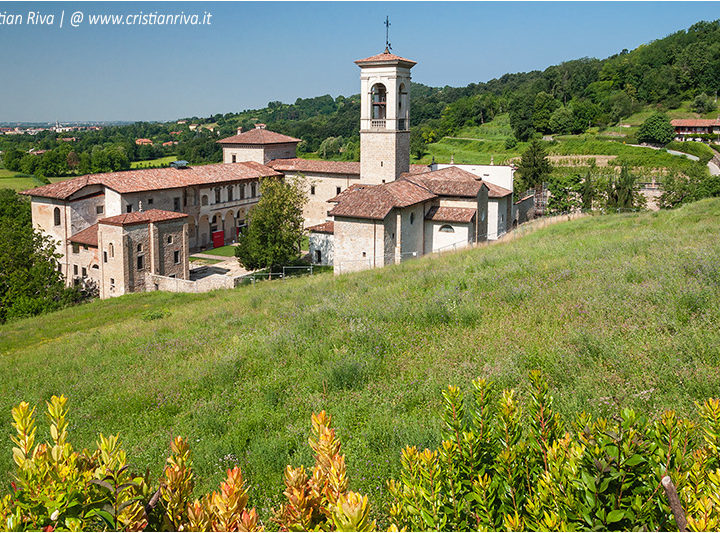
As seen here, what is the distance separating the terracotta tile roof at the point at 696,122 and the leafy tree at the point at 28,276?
72460 mm

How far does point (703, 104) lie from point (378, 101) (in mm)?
62303

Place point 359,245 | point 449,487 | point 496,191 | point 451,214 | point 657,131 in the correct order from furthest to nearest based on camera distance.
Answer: point 657,131 < point 496,191 < point 451,214 < point 359,245 < point 449,487

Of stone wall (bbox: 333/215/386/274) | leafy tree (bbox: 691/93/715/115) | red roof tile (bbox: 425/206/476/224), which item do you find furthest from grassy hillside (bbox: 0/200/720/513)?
leafy tree (bbox: 691/93/715/115)

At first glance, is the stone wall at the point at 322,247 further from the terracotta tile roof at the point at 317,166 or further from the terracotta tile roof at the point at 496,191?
the terracotta tile roof at the point at 317,166

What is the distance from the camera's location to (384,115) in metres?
34.1

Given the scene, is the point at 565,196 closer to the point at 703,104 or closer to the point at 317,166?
the point at 317,166

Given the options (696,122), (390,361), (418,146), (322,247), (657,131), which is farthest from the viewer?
(418,146)

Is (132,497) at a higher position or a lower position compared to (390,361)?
higher

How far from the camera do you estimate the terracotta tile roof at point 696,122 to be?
69.1m

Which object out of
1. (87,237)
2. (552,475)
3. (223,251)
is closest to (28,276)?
(87,237)

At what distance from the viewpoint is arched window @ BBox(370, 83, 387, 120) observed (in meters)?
33.8

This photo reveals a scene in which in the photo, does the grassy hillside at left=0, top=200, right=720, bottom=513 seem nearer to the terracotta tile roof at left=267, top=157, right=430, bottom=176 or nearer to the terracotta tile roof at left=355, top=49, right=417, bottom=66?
the terracotta tile roof at left=355, top=49, right=417, bottom=66

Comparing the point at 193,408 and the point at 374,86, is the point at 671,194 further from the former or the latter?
the point at 193,408

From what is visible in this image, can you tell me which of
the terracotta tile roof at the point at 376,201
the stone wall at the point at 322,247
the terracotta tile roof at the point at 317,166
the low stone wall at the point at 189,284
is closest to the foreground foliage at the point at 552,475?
the terracotta tile roof at the point at 376,201
